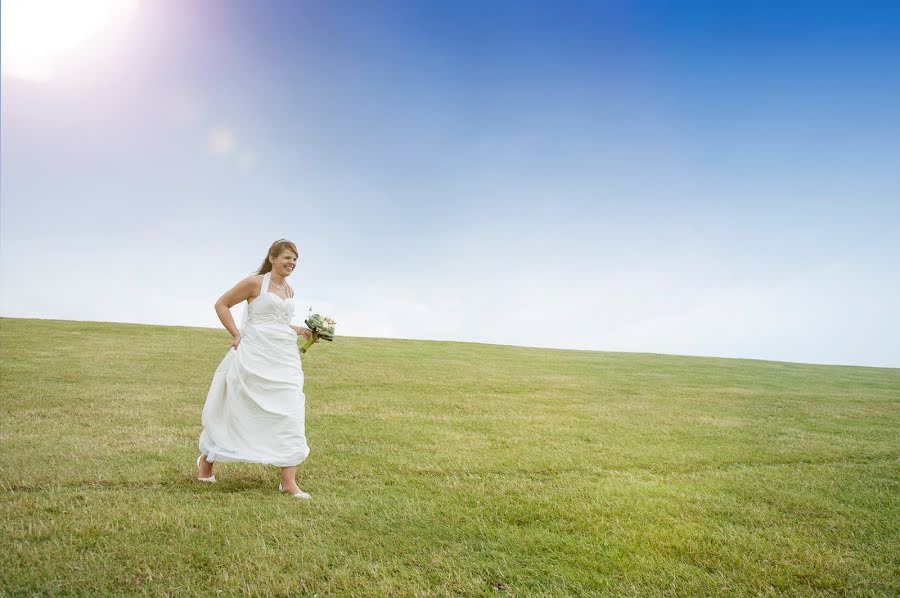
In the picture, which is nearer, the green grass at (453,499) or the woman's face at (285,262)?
the green grass at (453,499)

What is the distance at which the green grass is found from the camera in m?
5.00

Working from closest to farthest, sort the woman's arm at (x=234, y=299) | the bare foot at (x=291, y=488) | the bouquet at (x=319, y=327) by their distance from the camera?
the bare foot at (x=291, y=488)
the woman's arm at (x=234, y=299)
the bouquet at (x=319, y=327)

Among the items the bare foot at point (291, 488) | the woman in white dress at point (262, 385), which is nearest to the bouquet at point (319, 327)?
the woman in white dress at point (262, 385)

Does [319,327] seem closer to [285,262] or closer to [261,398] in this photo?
[285,262]

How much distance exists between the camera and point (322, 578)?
4836mm

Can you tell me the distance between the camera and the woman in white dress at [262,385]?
7.11 metres

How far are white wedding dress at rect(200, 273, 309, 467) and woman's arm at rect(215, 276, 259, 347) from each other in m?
0.11

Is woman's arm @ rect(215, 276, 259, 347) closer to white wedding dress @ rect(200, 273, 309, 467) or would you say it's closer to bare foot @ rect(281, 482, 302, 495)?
white wedding dress @ rect(200, 273, 309, 467)

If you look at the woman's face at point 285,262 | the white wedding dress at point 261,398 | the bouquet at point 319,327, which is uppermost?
the woman's face at point 285,262

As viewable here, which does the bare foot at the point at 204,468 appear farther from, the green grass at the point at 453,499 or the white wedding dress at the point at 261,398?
the white wedding dress at the point at 261,398

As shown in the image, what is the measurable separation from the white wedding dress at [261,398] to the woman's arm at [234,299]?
11 cm

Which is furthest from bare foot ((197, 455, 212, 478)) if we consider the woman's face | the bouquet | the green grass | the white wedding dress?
the woman's face

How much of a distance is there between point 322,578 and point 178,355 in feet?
65.0

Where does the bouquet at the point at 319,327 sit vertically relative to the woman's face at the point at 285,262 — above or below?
below
